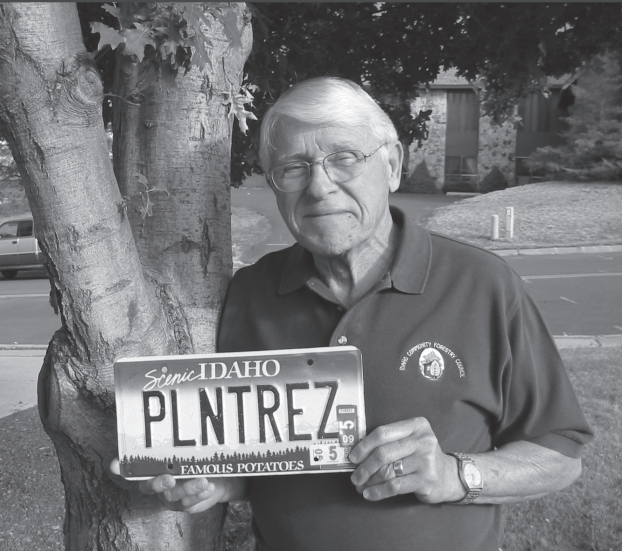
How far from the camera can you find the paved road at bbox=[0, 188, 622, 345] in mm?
9438

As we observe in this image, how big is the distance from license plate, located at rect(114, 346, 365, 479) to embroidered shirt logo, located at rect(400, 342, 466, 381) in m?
0.19

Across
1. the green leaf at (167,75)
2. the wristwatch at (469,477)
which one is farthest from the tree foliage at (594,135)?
the wristwatch at (469,477)

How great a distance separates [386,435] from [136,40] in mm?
1041

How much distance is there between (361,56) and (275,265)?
102 inches

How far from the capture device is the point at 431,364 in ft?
5.77

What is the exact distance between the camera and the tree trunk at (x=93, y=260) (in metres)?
1.67

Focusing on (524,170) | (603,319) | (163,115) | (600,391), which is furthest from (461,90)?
(163,115)

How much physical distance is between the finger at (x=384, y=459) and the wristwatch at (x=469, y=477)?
0.17m

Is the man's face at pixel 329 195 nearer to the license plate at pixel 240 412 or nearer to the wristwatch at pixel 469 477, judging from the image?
the license plate at pixel 240 412

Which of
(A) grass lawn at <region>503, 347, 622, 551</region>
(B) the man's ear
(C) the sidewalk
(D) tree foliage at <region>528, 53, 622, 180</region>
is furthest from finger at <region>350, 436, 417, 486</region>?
(D) tree foliage at <region>528, 53, 622, 180</region>

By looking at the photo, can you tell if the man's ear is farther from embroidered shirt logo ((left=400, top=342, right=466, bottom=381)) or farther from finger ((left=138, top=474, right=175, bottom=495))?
finger ((left=138, top=474, right=175, bottom=495))

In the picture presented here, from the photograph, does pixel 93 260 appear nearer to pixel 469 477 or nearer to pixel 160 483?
pixel 160 483

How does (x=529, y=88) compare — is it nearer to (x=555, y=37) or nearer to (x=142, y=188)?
(x=555, y=37)

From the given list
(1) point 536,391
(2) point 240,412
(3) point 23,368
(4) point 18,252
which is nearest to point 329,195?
(2) point 240,412
